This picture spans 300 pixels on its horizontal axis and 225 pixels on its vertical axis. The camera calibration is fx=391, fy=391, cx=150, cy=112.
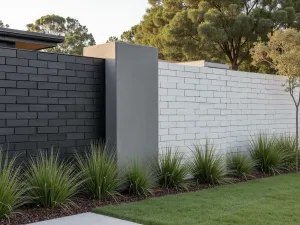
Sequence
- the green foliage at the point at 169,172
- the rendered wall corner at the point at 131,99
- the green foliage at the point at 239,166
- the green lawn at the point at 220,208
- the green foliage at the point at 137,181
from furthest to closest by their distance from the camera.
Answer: the green foliage at the point at 239,166 < the green foliage at the point at 169,172 < the rendered wall corner at the point at 131,99 < the green foliage at the point at 137,181 < the green lawn at the point at 220,208

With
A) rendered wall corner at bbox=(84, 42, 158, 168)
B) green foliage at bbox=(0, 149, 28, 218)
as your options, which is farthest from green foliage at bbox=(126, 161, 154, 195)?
green foliage at bbox=(0, 149, 28, 218)

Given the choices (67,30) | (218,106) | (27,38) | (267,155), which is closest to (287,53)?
(218,106)

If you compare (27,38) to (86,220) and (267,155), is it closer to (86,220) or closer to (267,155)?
(86,220)

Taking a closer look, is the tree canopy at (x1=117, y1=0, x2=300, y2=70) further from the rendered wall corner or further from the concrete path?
the concrete path

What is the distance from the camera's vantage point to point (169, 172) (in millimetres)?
7258

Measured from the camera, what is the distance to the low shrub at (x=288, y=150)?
9.84 meters

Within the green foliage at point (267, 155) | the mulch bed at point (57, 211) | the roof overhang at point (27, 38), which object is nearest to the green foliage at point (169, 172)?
the mulch bed at point (57, 211)

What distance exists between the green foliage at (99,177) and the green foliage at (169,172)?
3.70ft

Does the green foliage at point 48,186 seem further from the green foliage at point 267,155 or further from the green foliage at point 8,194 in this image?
the green foliage at point 267,155

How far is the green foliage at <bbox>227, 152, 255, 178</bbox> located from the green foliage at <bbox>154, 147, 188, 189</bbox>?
1.76 meters

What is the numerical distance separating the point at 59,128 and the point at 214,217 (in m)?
2.90

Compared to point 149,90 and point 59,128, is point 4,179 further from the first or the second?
point 149,90

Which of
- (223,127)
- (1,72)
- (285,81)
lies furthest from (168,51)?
(1,72)

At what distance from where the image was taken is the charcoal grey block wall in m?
5.85
